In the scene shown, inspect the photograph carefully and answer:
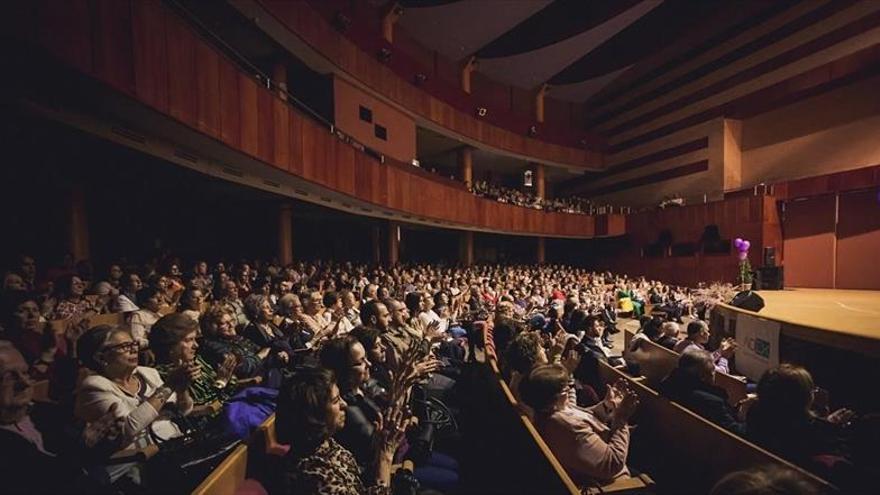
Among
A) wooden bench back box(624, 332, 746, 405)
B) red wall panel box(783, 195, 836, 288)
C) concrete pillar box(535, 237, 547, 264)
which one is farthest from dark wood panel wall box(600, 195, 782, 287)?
wooden bench back box(624, 332, 746, 405)

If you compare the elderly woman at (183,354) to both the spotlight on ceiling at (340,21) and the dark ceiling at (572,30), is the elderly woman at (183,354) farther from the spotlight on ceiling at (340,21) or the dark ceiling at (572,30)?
the dark ceiling at (572,30)

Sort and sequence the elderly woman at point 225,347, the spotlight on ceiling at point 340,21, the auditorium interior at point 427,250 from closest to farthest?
the auditorium interior at point 427,250
the elderly woman at point 225,347
the spotlight on ceiling at point 340,21

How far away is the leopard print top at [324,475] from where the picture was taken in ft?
3.51

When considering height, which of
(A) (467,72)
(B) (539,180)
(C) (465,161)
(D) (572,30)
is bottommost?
(B) (539,180)

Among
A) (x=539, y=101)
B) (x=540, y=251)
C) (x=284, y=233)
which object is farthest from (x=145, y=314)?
(x=539, y=101)

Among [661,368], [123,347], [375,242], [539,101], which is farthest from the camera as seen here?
[539,101]

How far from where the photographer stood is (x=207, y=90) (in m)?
3.43

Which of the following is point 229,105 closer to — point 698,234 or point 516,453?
point 516,453

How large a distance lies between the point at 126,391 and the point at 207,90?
2859 millimetres

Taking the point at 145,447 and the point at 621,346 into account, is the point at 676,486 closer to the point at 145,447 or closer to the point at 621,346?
the point at 145,447

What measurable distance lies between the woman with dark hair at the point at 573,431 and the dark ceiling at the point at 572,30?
369 inches

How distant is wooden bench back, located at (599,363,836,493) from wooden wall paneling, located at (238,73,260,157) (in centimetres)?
382

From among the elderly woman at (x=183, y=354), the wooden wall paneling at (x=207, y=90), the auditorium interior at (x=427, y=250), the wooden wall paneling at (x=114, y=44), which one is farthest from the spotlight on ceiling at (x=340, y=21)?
the elderly woman at (x=183, y=354)

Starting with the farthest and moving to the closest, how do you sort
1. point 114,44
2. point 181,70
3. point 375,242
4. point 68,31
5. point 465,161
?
point 465,161 < point 375,242 < point 181,70 < point 114,44 < point 68,31
